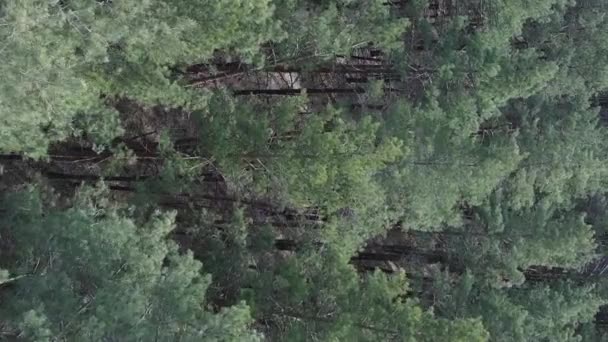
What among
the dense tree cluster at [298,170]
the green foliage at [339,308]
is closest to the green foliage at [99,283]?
the dense tree cluster at [298,170]

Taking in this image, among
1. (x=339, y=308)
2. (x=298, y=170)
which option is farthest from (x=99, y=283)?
(x=339, y=308)

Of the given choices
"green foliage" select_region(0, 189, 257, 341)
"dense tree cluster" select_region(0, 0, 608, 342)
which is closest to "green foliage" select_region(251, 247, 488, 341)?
"dense tree cluster" select_region(0, 0, 608, 342)

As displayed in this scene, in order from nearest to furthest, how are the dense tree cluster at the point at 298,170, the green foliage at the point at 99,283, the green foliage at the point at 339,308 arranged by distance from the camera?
1. the green foliage at the point at 99,283
2. the dense tree cluster at the point at 298,170
3. the green foliage at the point at 339,308

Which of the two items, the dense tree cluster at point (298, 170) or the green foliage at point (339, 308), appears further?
the green foliage at point (339, 308)

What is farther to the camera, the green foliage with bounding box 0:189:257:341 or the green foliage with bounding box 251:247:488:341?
the green foliage with bounding box 251:247:488:341

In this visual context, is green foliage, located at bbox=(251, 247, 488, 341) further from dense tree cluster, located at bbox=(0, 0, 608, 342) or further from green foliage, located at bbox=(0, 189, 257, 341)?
green foliage, located at bbox=(0, 189, 257, 341)

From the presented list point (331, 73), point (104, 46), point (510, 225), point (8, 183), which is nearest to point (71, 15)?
point (104, 46)

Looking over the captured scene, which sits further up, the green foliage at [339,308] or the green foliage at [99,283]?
the green foliage at [99,283]

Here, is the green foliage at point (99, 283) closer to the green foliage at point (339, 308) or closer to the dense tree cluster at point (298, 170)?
the dense tree cluster at point (298, 170)

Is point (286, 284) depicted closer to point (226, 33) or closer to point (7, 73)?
point (226, 33)
